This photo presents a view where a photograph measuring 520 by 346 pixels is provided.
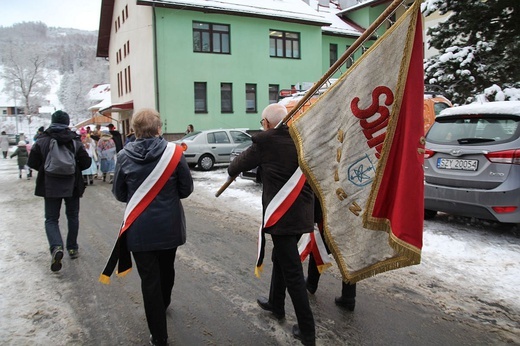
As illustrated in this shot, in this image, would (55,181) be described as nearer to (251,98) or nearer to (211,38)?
(211,38)

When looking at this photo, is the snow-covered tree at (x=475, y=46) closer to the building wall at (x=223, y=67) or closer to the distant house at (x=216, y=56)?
the distant house at (x=216, y=56)

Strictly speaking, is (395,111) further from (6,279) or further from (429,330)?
(6,279)

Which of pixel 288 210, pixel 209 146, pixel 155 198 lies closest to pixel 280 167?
pixel 288 210

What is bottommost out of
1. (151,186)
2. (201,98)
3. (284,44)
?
(151,186)

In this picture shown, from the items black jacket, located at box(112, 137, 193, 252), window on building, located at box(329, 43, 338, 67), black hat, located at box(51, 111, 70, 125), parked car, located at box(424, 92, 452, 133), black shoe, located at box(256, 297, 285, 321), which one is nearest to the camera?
black jacket, located at box(112, 137, 193, 252)

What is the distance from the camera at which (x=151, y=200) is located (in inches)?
127

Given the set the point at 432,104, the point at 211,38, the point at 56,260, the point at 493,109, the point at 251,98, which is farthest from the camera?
the point at 251,98

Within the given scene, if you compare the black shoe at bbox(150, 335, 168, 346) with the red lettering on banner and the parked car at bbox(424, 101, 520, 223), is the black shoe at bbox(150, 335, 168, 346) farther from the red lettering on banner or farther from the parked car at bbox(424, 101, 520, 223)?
the parked car at bbox(424, 101, 520, 223)

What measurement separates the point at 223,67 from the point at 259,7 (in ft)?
15.4

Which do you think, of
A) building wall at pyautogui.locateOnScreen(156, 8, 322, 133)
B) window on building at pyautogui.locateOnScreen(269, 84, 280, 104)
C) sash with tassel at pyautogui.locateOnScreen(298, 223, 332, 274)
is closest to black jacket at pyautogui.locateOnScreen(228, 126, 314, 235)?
sash with tassel at pyautogui.locateOnScreen(298, 223, 332, 274)

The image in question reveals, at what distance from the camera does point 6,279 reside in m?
4.77

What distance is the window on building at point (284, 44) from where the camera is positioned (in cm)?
2633

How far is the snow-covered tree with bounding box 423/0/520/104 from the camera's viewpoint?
34.8 ft

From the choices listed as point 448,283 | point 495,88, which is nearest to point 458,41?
point 495,88
